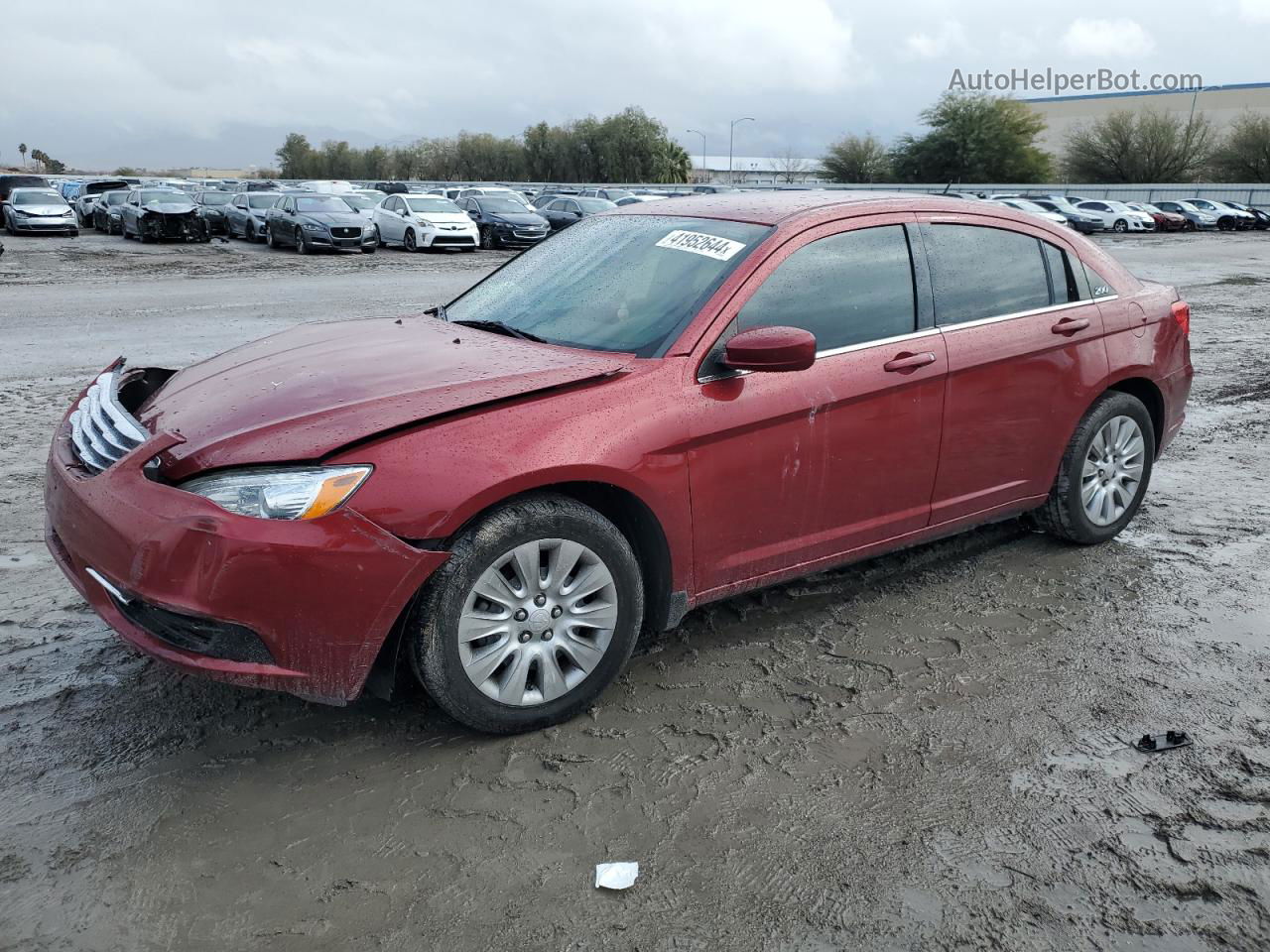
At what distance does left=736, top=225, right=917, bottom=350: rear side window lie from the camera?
12.7ft

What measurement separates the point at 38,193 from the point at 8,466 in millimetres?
30739

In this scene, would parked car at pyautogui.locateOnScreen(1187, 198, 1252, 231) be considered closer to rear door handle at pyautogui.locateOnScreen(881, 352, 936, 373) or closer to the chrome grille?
rear door handle at pyautogui.locateOnScreen(881, 352, 936, 373)

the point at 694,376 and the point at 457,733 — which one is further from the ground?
the point at 694,376

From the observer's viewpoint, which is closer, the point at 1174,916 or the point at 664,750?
the point at 1174,916

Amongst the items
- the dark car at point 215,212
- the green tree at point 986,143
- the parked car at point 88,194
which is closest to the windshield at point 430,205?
the dark car at point 215,212

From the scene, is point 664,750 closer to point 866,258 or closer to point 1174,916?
point 1174,916

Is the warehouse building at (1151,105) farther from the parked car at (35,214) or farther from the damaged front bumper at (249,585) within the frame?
the damaged front bumper at (249,585)

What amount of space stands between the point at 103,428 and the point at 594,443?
5.45ft

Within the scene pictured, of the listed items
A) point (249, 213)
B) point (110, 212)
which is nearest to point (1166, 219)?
point (249, 213)

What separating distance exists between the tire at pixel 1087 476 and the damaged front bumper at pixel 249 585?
10.2 feet

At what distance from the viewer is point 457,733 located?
343cm

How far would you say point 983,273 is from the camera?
4.53 m

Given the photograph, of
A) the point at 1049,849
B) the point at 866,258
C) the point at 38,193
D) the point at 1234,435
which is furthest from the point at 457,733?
the point at 38,193

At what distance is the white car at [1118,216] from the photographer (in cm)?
4006
